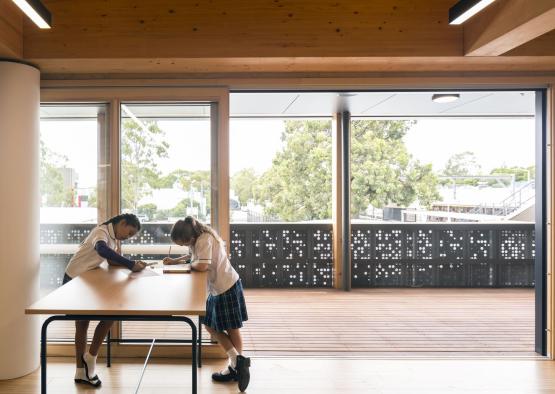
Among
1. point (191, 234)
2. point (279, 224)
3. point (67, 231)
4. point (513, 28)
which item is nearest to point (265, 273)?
point (279, 224)

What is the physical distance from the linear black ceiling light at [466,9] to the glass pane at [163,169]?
2.06 metres

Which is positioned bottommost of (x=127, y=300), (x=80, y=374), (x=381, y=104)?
(x=80, y=374)

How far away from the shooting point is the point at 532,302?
5.75 metres

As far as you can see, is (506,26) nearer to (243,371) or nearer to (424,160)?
(243,371)

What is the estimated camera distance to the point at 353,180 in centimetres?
1045

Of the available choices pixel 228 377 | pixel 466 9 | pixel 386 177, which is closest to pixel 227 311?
pixel 228 377

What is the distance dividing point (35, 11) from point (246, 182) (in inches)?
300

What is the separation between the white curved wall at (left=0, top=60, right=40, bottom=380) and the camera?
3293mm

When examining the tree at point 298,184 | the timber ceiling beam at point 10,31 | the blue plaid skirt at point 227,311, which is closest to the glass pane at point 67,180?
the timber ceiling beam at point 10,31

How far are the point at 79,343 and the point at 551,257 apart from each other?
3.87 metres

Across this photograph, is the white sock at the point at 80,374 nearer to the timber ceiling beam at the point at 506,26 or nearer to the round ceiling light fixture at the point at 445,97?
the timber ceiling beam at the point at 506,26

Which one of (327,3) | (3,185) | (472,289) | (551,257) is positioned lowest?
(472,289)

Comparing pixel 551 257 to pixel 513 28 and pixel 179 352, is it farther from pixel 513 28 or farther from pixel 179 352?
pixel 179 352

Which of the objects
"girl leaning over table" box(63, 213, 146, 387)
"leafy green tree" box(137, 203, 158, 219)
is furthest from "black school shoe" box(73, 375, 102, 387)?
"leafy green tree" box(137, 203, 158, 219)
